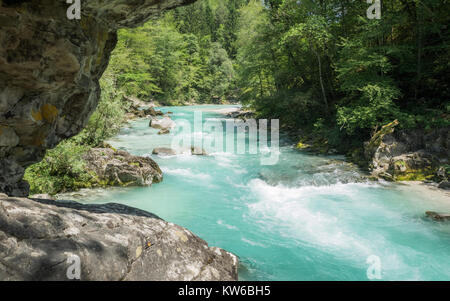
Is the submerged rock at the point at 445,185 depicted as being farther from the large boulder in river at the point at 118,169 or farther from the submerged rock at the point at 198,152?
the submerged rock at the point at 198,152

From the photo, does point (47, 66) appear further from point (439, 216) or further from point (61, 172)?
point (439, 216)

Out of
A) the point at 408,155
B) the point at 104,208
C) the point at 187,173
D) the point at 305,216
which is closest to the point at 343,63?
the point at 408,155

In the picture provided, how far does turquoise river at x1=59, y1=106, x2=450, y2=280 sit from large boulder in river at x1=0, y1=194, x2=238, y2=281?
1.67 metres

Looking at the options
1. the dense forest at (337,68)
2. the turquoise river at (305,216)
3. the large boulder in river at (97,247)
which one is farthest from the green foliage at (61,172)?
the large boulder in river at (97,247)

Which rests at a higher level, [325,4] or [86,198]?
[325,4]

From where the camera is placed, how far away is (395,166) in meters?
9.11

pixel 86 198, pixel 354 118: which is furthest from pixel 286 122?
pixel 86 198

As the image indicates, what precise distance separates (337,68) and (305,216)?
10.2 m

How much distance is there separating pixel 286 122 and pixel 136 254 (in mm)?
18820

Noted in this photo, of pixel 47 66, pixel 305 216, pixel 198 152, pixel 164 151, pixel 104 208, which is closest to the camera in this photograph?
pixel 47 66

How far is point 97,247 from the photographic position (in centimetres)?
249

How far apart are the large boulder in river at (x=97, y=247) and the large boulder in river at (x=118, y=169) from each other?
16.7ft
